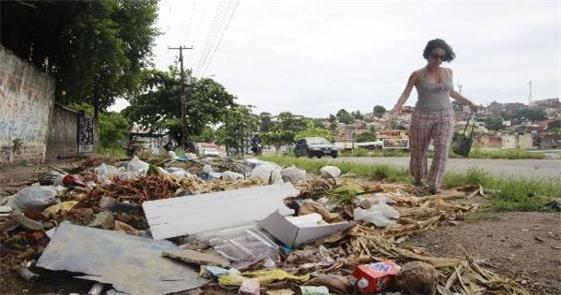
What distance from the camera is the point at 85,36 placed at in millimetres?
13711

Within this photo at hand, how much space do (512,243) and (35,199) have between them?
3.70m

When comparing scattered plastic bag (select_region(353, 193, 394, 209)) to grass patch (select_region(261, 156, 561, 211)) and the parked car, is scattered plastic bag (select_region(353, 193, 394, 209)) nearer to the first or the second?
grass patch (select_region(261, 156, 561, 211))

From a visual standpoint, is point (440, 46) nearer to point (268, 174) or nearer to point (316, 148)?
point (268, 174)

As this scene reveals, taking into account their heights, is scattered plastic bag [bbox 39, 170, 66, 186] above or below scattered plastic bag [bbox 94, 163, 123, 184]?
below

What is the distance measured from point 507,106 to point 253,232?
124 m

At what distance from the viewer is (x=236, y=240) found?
3342 millimetres

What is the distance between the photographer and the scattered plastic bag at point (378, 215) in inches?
150

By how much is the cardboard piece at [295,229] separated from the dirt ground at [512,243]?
53cm

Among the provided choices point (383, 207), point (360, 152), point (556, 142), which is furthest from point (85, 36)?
point (556, 142)

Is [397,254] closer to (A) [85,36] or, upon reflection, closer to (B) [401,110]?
(B) [401,110]

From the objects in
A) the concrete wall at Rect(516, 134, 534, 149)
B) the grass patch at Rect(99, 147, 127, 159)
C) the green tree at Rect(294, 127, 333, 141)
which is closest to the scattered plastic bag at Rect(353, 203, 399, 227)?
the grass patch at Rect(99, 147, 127, 159)

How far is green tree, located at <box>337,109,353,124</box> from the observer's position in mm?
112256

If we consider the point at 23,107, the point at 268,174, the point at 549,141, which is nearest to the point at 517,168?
the point at 268,174

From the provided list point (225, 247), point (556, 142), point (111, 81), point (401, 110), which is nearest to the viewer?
point (225, 247)
